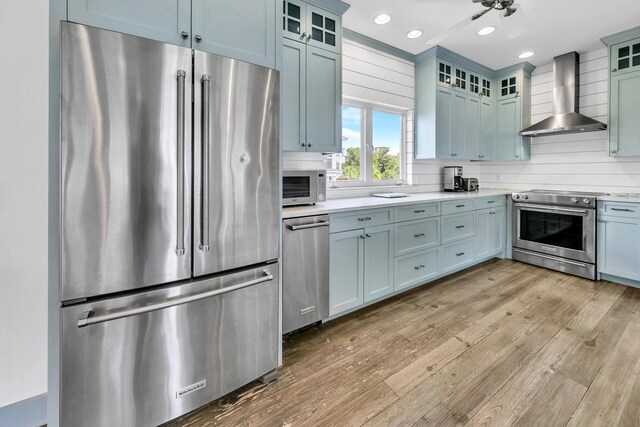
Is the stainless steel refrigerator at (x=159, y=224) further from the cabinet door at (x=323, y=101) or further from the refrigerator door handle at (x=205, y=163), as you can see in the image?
the cabinet door at (x=323, y=101)

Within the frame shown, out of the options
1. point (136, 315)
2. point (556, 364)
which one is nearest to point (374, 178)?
point (556, 364)

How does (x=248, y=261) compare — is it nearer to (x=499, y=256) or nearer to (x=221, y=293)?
(x=221, y=293)

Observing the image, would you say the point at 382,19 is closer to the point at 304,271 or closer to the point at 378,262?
the point at 378,262

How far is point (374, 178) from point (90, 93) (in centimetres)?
294

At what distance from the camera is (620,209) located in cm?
311

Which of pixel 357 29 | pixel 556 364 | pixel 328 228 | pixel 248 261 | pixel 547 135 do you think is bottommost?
pixel 556 364

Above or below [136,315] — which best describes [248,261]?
above

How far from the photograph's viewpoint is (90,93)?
115 centimetres

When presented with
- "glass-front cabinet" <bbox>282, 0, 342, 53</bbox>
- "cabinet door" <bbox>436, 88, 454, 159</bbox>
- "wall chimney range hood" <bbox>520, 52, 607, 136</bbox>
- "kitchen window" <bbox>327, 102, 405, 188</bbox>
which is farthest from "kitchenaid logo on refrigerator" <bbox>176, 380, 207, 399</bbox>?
"wall chimney range hood" <bbox>520, 52, 607, 136</bbox>

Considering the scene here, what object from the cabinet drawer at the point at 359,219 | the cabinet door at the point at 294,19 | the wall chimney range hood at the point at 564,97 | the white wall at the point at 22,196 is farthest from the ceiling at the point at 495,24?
the white wall at the point at 22,196

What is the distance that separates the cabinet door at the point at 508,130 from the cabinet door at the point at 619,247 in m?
1.48

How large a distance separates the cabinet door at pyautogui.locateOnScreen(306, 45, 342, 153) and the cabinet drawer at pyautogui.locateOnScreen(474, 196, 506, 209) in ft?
7.17

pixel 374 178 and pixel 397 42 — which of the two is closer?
pixel 397 42

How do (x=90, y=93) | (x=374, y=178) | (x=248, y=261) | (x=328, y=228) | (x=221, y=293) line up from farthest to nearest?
(x=374, y=178), (x=328, y=228), (x=248, y=261), (x=221, y=293), (x=90, y=93)
